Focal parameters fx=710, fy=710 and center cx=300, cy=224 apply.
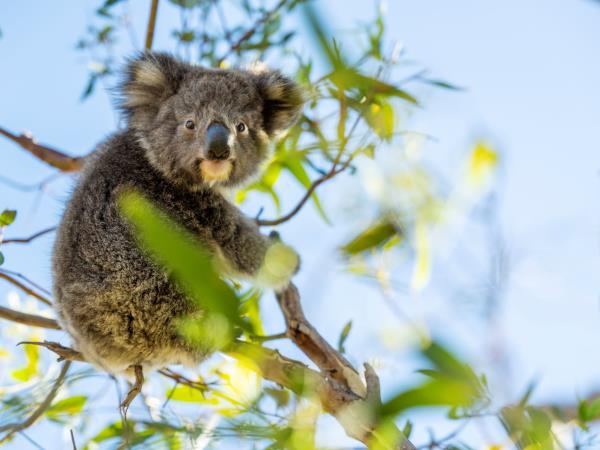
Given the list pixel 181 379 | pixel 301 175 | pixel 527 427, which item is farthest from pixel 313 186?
pixel 527 427

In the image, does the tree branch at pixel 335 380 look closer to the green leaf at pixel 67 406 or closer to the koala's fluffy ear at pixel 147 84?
the green leaf at pixel 67 406

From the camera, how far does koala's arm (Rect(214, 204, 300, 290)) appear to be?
3023mm

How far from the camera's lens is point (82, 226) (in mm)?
2656

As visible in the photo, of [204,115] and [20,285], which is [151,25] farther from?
[20,285]

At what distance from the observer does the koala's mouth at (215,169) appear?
2885 mm

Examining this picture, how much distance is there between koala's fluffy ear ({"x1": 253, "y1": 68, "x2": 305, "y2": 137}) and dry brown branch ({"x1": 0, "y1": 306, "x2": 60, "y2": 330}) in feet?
4.22

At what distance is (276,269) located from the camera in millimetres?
2996

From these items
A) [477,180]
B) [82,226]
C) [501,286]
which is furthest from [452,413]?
[82,226]

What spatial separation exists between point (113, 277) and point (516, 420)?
1.72m

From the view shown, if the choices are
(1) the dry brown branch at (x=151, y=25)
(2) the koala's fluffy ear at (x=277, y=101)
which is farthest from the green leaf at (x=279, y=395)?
(1) the dry brown branch at (x=151, y=25)

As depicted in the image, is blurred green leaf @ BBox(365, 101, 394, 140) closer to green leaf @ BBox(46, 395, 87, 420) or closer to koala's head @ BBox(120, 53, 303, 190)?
koala's head @ BBox(120, 53, 303, 190)

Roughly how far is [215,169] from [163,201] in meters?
0.25

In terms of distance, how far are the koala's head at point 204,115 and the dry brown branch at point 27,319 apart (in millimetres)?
754

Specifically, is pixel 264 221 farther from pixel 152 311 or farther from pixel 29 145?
pixel 29 145
